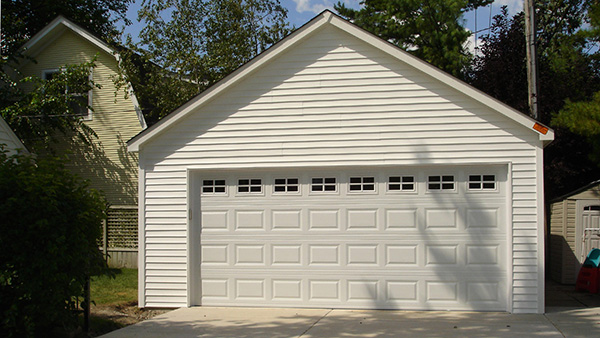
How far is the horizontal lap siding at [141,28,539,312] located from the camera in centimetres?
995

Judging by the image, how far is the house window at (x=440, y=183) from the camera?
10305mm

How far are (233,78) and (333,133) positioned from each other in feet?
6.57

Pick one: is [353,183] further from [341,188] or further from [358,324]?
[358,324]

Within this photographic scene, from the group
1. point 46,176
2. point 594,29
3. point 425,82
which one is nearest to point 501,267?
point 425,82

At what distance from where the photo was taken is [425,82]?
33.8 feet

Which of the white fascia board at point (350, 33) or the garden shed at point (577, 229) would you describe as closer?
the white fascia board at point (350, 33)

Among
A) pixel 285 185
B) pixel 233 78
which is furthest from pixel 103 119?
pixel 285 185

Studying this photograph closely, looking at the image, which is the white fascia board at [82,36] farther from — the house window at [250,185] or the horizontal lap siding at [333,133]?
the house window at [250,185]

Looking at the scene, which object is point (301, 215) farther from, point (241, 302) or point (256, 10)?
point (256, 10)

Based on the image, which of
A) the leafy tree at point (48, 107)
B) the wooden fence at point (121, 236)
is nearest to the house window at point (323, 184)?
the wooden fence at point (121, 236)

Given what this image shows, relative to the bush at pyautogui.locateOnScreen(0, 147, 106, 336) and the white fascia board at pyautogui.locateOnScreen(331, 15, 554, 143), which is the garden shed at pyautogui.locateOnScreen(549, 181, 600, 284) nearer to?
the white fascia board at pyautogui.locateOnScreen(331, 15, 554, 143)

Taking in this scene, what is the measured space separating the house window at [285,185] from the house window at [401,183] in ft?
5.40

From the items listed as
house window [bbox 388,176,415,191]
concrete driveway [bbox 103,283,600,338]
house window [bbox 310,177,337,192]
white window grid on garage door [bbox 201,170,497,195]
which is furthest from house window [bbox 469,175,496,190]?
house window [bbox 310,177,337,192]

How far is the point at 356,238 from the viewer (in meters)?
10.5
